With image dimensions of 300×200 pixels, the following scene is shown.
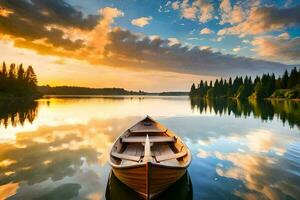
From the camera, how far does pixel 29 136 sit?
2127 centimetres

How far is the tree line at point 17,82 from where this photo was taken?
79831 millimetres

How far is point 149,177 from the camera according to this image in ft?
24.6

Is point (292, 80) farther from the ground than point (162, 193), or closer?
farther from the ground

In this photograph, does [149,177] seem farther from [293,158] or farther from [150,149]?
[293,158]

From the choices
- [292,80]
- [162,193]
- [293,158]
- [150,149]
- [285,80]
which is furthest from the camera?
[285,80]

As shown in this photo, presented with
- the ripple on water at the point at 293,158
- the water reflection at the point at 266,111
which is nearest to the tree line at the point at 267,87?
the water reflection at the point at 266,111

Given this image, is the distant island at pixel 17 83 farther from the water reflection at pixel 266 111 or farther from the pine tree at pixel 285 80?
the pine tree at pixel 285 80

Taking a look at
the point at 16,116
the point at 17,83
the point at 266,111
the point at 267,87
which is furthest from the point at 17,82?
the point at 267,87

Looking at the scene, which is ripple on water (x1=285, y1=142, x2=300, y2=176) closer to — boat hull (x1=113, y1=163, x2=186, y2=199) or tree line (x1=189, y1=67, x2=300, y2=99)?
boat hull (x1=113, y1=163, x2=186, y2=199)

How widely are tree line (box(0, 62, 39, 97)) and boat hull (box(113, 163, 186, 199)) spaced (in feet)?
279

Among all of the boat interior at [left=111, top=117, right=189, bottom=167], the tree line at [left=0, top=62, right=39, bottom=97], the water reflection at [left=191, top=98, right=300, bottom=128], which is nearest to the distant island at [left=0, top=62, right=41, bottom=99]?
the tree line at [left=0, top=62, right=39, bottom=97]

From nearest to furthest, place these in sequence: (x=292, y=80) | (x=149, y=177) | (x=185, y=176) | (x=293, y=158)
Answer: (x=149, y=177), (x=185, y=176), (x=293, y=158), (x=292, y=80)

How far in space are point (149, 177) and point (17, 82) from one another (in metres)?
94.5

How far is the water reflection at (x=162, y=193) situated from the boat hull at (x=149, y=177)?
62 centimetres
